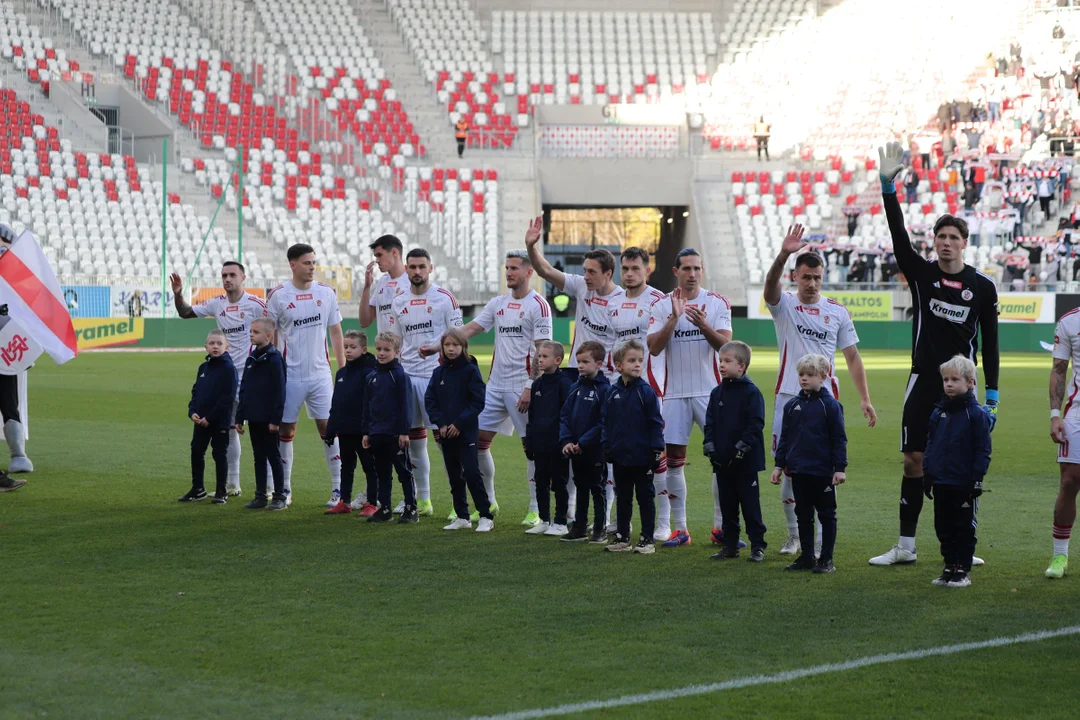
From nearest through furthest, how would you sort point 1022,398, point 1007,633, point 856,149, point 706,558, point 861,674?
point 861,674, point 1007,633, point 706,558, point 1022,398, point 856,149

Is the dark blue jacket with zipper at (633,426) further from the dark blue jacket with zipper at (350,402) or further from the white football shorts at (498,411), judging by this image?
the dark blue jacket with zipper at (350,402)

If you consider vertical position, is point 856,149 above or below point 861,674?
above

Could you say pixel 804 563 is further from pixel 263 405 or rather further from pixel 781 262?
pixel 263 405

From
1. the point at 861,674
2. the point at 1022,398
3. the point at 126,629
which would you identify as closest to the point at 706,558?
the point at 861,674

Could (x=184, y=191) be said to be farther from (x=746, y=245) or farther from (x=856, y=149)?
(x=856, y=149)

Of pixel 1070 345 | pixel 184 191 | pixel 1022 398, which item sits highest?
pixel 184 191

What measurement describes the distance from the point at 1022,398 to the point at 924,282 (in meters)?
14.3

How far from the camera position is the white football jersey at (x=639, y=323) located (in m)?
9.13

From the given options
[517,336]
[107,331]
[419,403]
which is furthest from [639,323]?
[107,331]

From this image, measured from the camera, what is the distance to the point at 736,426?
8.16 m

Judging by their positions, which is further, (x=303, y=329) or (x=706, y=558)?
(x=303, y=329)

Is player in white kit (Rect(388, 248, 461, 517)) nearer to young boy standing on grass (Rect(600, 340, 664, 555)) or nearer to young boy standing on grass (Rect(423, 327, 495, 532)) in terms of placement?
young boy standing on grass (Rect(423, 327, 495, 532))

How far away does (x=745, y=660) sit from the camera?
576 cm

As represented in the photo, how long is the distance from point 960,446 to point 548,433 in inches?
111
